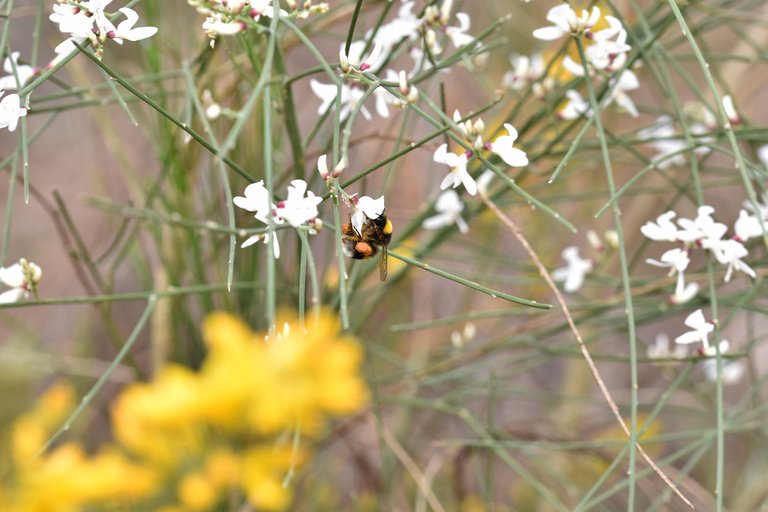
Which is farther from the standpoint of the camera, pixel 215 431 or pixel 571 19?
pixel 215 431

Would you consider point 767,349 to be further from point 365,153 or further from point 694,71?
point 365,153

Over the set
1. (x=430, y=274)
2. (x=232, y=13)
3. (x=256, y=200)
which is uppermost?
(x=430, y=274)

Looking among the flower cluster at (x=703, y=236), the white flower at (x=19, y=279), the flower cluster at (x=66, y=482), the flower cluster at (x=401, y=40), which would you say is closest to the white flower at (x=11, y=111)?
the white flower at (x=19, y=279)

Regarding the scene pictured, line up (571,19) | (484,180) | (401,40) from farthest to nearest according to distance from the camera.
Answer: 1. (484,180)
2. (401,40)
3. (571,19)

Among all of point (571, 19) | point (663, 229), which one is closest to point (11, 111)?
point (571, 19)

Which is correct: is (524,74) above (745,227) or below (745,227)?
above

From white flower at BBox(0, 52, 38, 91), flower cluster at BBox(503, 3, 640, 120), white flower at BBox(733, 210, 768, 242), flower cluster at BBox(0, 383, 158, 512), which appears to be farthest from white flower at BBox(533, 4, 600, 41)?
flower cluster at BBox(0, 383, 158, 512)

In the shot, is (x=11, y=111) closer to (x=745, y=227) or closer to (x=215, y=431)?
(x=215, y=431)
